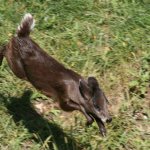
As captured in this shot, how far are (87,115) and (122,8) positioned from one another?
2.37 meters

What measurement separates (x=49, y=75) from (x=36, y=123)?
0.71m

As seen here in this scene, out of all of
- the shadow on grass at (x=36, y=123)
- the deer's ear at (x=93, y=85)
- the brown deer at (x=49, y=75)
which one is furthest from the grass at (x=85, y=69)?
the deer's ear at (x=93, y=85)

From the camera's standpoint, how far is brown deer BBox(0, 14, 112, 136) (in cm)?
562

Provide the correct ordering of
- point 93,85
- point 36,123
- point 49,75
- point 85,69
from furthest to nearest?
point 85,69 → point 36,123 → point 49,75 → point 93,85

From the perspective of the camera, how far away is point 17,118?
643 centimetres

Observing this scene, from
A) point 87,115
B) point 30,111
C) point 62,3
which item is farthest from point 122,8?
point 87,115

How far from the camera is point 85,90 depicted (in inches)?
220

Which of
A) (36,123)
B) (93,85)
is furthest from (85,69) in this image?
(93,85)

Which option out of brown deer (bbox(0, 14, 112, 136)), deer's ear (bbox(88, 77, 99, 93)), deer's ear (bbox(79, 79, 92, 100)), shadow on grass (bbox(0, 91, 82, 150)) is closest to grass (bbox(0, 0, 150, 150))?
shadow on grass (bbox(0, 91, 82, 150))

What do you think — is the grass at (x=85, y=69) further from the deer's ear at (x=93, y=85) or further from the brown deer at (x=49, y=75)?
the deer's ear at (x=93, y=85)

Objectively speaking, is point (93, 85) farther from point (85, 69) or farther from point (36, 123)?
point (85, 69)

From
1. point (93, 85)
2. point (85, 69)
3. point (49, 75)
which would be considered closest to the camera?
point (93, 85)

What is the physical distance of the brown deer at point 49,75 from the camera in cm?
562

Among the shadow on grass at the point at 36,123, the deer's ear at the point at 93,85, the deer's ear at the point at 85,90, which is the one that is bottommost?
the shadow on grass at the point at 36,123
